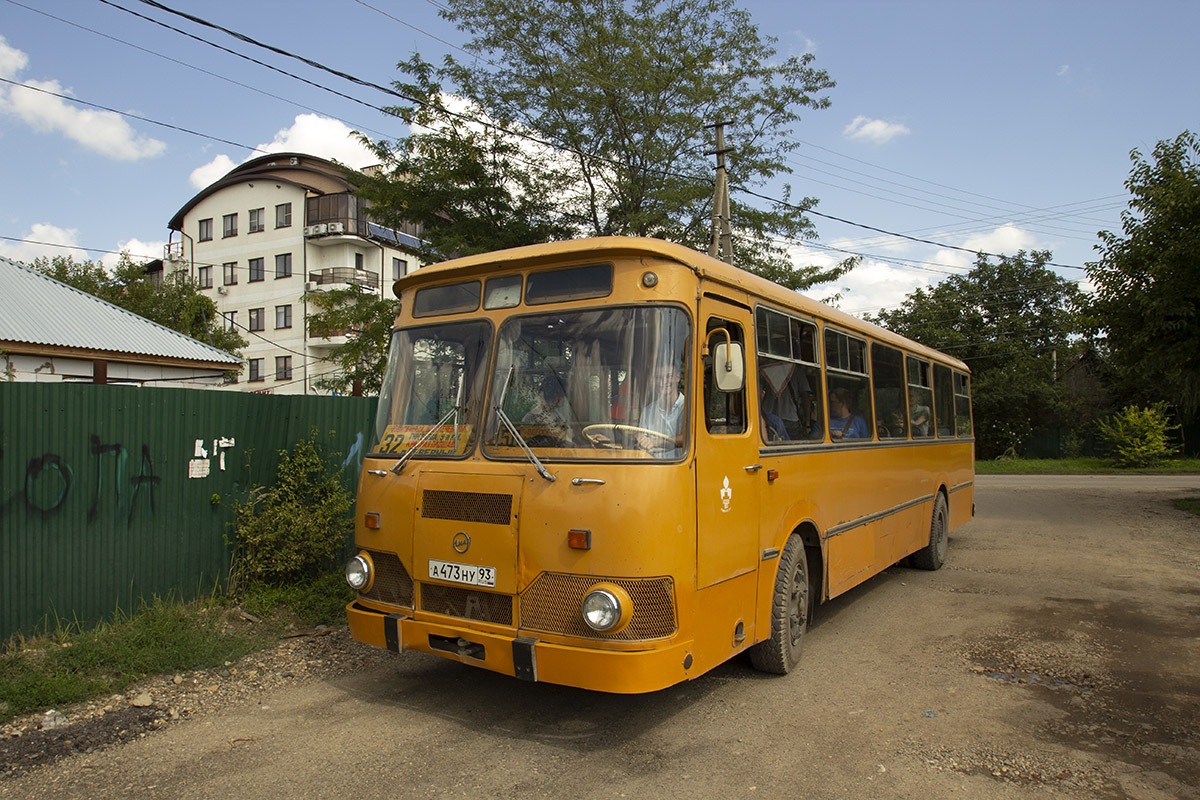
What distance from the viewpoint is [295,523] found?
7.38 meters

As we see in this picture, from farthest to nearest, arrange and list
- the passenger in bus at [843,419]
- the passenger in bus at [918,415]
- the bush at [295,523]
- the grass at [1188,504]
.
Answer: the grass at [1188,504] → the passenger in bus at [918,415] → the bush at [295,523] → the passenger in bus at [843,419]

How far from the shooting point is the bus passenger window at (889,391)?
26.3ft

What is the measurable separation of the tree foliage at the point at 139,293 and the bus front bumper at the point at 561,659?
34198 mm

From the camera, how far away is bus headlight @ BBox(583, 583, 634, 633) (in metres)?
4.08

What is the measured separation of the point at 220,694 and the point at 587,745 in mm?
2699

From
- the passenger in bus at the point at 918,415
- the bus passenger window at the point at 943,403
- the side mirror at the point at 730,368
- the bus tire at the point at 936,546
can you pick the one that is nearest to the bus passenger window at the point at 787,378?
the side mirror at the point at 730,368

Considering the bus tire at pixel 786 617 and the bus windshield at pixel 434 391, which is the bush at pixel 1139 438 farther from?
the bus windshield at pixel 434 391

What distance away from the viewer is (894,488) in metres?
8.34

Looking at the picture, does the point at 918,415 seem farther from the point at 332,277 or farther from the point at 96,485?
the point at 332,277

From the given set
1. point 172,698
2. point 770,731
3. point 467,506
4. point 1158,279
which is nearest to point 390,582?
point 467,506

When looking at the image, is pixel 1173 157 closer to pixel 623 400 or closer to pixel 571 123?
pixel 571 123

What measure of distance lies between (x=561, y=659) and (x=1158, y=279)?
1569cm

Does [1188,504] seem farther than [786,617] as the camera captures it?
Yes

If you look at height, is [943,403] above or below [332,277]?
Result: below
